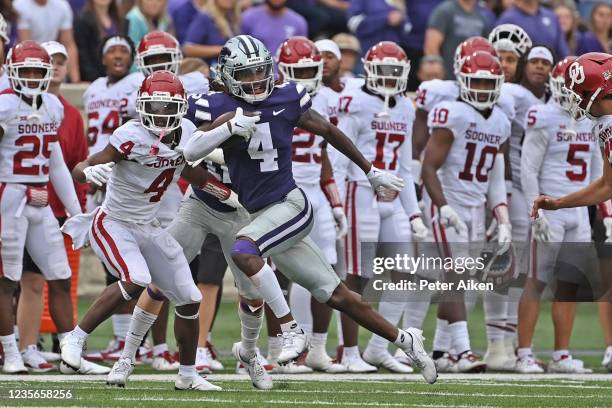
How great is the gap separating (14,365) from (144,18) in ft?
14.8

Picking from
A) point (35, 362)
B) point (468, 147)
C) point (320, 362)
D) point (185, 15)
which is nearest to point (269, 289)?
point (320, 362)

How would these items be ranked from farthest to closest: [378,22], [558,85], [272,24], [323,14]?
[323,14], [378,22], [272,24], [558,85]

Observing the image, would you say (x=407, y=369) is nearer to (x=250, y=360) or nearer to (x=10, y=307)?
(x=250, y=360)

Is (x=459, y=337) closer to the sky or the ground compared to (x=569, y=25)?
closer to the ground

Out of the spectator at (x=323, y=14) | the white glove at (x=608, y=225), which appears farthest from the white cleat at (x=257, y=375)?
the spectator at (x=323, y=14)

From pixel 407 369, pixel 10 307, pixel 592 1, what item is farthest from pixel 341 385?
pixel 592 1

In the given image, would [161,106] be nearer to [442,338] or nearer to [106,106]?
[106,106]

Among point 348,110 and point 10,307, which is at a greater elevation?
point 348,110

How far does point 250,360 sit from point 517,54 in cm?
380

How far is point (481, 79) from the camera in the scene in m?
9.69

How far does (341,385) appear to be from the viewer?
27.2 ft

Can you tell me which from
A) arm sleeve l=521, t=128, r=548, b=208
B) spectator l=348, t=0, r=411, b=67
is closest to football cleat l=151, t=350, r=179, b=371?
arm sleeve l=521, t=128, r=548, b=208

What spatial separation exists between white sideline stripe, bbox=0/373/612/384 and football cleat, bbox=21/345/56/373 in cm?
34

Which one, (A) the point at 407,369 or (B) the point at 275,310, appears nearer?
(B) the point at 275,310
